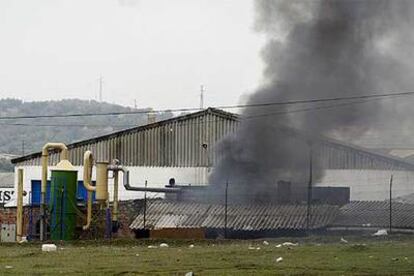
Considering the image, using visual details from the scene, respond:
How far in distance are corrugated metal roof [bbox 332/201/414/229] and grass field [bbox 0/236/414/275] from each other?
5912mm

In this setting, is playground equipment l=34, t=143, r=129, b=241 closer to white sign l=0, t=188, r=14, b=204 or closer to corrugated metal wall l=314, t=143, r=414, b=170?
corrugated metal wall l=314, t=143, r=414, b=170

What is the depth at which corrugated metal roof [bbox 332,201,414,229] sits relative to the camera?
38.0 meters

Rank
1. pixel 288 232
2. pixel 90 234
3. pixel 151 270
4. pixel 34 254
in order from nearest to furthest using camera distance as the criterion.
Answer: pixel 151 270
pixel 34 254
pixel 288 232
pixel 90 234

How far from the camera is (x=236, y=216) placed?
39.6 meters

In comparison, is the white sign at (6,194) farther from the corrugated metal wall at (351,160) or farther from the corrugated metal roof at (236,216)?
the corrugated metal roof at (236,216)

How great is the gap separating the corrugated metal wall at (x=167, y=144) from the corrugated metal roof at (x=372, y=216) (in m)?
15.6

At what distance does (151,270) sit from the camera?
2098 centimetres

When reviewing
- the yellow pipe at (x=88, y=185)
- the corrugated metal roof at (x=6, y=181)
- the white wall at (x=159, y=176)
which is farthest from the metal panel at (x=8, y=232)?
the corrugated metal roof at (x=6, y=181)

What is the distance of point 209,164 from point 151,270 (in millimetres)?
32868

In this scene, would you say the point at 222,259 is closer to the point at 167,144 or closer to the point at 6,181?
the point at 167,144

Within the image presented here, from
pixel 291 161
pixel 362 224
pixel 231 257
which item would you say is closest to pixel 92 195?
pixel 291 161

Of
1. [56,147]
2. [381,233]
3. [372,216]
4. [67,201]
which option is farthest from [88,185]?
[381,233]

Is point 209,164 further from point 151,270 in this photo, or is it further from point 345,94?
point 151,270

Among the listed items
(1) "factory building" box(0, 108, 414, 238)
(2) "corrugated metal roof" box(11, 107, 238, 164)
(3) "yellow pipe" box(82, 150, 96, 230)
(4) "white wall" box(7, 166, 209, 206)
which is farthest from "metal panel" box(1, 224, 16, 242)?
(2) "corrugated metal roof" box(11, 107, 238, 164)
